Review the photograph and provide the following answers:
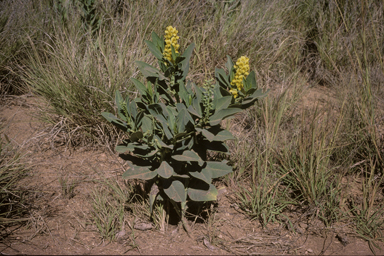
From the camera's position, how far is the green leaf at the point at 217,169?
5.66 ft

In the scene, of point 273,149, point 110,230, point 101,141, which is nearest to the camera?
point 110,230

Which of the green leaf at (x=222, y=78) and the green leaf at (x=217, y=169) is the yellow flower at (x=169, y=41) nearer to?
the green leaf at (x=222, y=78)

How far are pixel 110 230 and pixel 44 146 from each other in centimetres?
104

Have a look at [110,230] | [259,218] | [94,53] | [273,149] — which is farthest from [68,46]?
[259,218]

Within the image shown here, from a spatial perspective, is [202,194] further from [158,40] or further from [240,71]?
[158,40]

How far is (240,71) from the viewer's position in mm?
1596

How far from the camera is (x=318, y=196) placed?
2150 millimetres

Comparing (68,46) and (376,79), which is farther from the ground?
(376,79)

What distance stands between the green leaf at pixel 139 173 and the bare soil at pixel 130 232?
445mm

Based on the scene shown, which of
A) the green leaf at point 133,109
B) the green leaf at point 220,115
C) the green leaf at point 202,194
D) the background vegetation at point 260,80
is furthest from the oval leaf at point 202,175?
the background vegetation at point 260,80

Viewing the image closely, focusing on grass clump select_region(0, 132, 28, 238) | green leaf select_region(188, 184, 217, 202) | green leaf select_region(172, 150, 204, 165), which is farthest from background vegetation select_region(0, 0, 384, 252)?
green leaf select_region(172, 150, 204, 165)

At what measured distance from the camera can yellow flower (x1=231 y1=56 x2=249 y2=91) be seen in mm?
1564

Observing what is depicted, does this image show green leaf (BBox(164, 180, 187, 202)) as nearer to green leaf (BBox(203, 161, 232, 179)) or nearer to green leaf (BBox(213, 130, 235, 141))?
green leaf (BBox(203, 161, 232, 179))

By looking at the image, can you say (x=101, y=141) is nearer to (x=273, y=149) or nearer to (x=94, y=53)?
(x=94, y=53)
